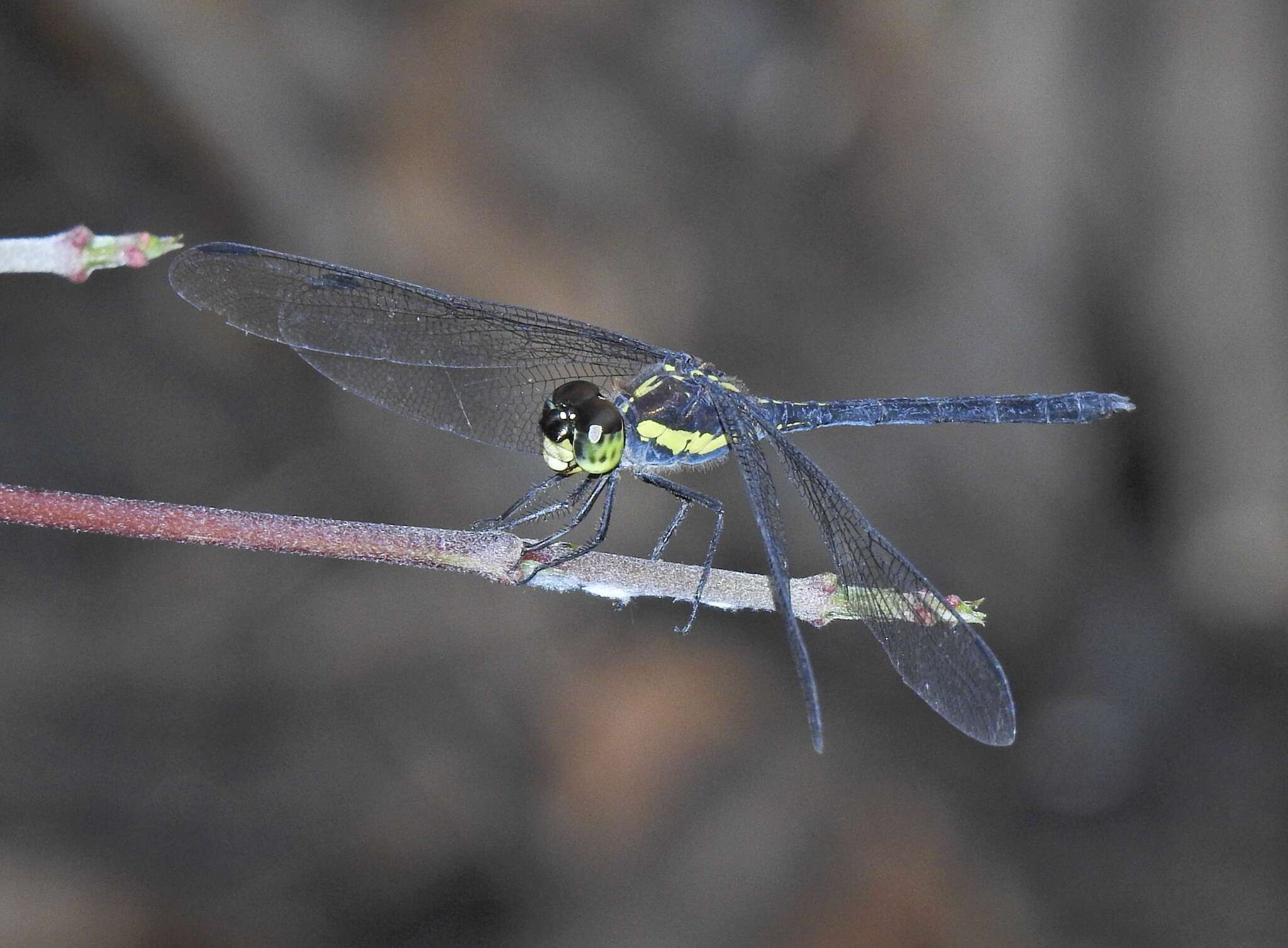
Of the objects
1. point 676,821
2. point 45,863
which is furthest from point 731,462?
point 45,863

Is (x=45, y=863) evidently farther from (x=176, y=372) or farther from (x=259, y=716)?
Result: (x=176, y=372)

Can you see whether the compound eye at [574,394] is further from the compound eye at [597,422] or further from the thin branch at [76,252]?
the thin branch at [76,252]

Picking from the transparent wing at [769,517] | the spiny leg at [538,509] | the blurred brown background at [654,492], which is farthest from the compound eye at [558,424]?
the blurred brown background at [654,492]

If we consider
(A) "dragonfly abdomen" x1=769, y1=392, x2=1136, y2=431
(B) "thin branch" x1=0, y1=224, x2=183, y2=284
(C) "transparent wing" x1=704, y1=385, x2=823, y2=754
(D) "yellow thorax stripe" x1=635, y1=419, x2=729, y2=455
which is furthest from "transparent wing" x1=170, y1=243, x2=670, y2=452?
(B) "thin branch" x1=0, y1=224, x2=183, y2=284

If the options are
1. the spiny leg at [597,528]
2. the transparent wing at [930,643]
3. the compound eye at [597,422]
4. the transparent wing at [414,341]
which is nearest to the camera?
the spiny leg at [597,528]

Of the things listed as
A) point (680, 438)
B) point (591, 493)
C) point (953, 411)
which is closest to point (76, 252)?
point (591, 493)

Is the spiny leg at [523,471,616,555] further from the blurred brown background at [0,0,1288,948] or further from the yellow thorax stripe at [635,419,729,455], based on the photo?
the blurred brown background at [0,0,1288,948]
